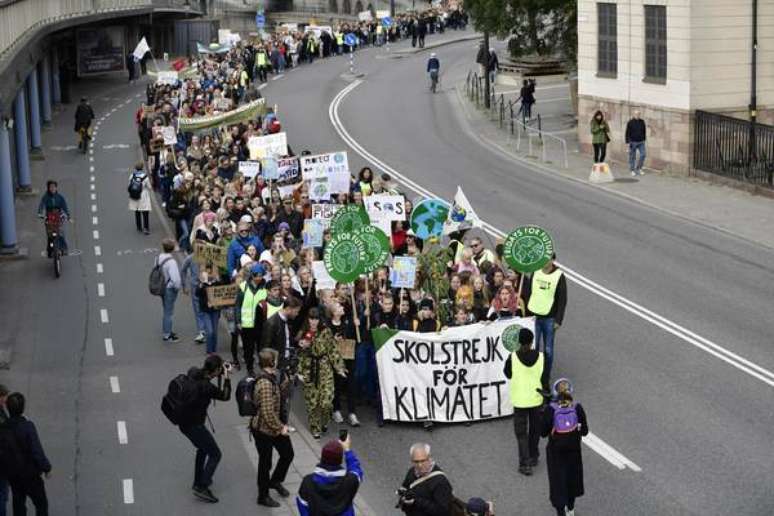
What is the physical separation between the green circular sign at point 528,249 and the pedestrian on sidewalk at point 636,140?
57.7ft

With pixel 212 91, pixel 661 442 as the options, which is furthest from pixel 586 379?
pixel 212 91

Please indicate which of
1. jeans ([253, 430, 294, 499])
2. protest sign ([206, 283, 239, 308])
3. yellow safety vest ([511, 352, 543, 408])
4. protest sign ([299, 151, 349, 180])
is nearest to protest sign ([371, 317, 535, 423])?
yellow safety vest ([511, 352, 543, 408])

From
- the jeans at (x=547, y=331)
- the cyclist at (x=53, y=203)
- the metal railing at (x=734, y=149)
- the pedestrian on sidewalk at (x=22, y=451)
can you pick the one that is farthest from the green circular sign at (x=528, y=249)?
the metal railing at (x=734, y=149)

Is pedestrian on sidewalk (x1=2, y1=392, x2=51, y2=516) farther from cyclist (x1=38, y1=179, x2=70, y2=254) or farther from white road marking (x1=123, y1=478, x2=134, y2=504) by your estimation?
cyclist (x1=38, y1=179, x2=70, y2=254)

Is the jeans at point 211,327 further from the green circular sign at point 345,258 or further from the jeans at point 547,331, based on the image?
the jeans at point 547,331

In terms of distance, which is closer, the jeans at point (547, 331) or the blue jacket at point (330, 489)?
the blue jacket at point (330, 489)

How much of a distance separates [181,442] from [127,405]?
1.88m

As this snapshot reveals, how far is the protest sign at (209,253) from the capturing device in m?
23.7

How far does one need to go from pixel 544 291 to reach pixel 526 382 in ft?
11.1

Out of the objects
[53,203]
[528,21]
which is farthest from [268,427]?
[528,21]

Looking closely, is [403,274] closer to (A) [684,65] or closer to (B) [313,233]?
(B) [313,233]

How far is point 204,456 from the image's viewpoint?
16547 millimetres

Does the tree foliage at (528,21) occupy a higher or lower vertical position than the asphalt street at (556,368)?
higher

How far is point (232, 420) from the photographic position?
63.7ft
